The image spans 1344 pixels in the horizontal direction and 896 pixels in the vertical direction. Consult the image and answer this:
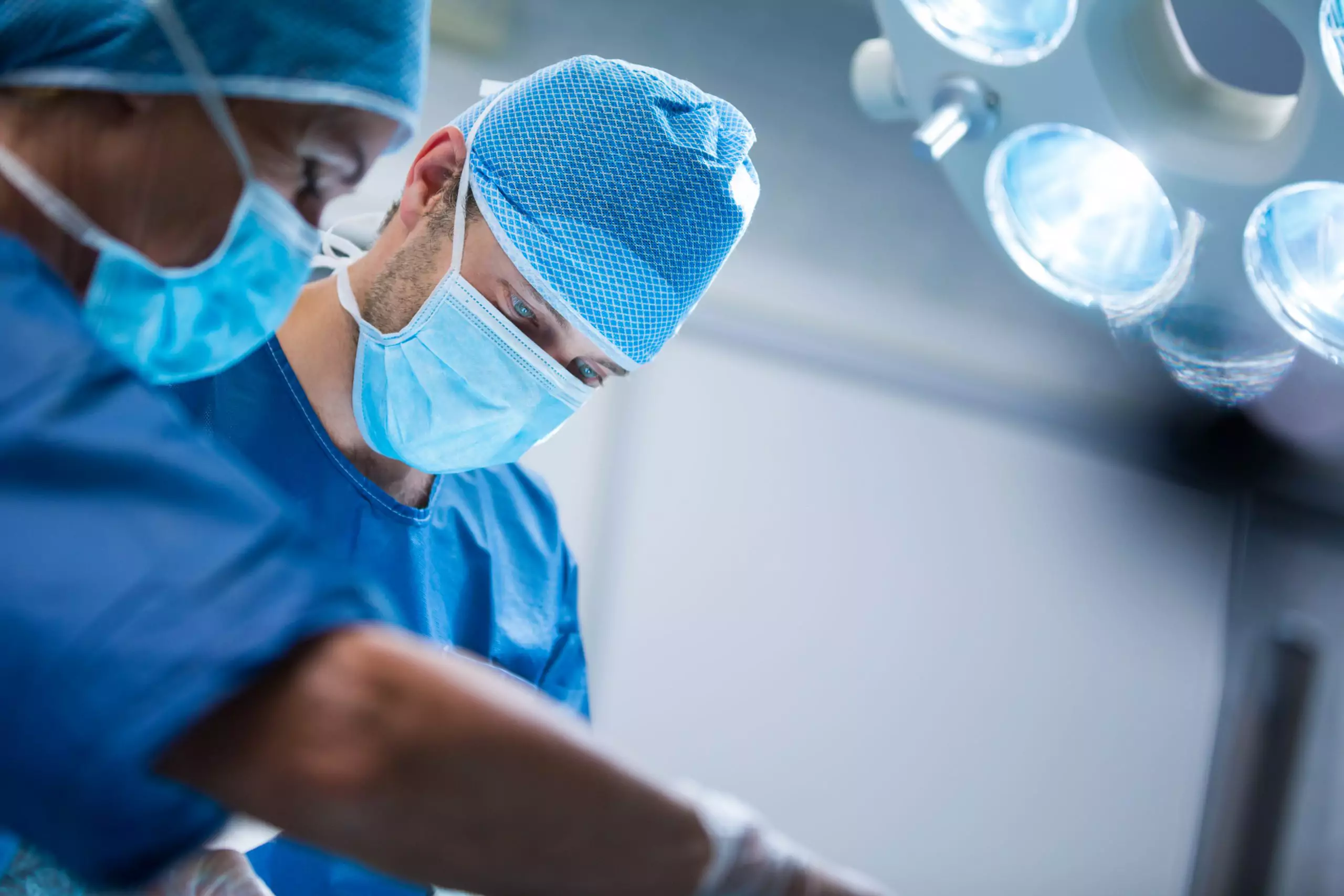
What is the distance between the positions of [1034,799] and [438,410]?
2057 mm

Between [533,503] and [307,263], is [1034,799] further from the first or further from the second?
[307,263]

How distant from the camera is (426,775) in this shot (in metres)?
0.58

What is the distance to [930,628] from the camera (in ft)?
8.64

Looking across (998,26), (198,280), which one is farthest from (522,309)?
(998,26)

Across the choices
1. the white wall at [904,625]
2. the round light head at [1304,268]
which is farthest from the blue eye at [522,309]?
the white wall at [904,625]

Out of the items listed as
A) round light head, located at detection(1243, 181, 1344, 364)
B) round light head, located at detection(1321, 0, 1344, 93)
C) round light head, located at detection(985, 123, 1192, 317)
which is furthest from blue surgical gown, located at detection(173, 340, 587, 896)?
round light head, located at detection(1321, 0, 1344, 93)

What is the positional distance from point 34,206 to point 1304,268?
3.64 feet

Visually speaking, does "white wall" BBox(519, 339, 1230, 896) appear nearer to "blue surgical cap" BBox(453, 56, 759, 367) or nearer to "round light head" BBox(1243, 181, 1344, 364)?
"blue surgical cap" BBox(453, 56, 759, 367)

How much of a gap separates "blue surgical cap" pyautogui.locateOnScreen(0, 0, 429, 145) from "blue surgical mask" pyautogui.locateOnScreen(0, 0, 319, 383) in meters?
0.02

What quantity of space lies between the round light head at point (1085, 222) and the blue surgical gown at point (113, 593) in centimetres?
85

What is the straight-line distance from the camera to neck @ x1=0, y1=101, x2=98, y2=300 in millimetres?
710

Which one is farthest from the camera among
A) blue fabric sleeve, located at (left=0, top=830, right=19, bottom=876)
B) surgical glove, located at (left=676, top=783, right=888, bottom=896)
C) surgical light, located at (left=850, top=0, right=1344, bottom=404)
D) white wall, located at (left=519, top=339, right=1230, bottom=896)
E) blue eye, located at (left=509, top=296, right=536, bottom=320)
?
white wall, located at (left=519, top=339, right=1230, bottom=896)

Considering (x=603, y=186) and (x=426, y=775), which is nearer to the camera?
(x=426, y=775)

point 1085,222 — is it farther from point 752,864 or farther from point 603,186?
point 752,864
